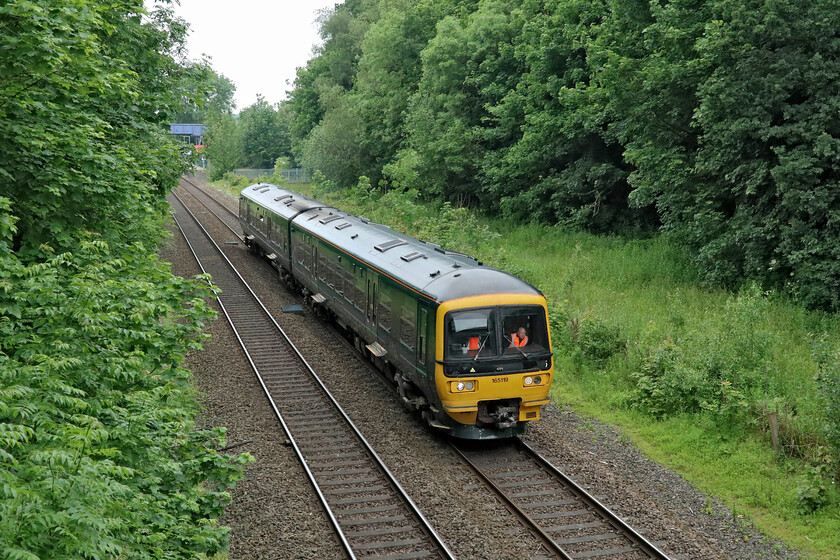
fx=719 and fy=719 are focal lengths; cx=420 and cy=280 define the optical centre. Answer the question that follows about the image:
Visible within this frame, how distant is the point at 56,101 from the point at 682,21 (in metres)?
17.6

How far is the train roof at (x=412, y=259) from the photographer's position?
12134mm

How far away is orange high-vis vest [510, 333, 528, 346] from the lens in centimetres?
1204

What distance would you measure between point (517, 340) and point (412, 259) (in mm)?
3163

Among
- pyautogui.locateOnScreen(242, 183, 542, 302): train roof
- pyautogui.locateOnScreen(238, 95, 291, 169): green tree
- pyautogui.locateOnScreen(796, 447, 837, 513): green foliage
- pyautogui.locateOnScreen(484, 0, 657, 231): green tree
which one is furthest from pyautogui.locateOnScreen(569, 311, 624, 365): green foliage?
pyautogui.locateOnScreen(238, 95, 291, 169): green tree

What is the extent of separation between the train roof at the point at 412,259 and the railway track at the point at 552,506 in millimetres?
2736

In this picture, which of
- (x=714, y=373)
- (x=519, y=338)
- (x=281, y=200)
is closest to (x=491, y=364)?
(x=519, y=338)

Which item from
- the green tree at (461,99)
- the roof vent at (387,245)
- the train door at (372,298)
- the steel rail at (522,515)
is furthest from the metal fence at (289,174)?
the steel rail at (522,515)

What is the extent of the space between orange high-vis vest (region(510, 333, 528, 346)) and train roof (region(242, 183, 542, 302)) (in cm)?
74

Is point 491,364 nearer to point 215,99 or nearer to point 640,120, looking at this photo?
point 640,120

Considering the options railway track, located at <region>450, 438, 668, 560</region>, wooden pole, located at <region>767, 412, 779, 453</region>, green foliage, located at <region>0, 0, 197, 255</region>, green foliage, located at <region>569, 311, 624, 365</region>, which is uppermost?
green foliage, located at <region>0, 0, 197, 255</region>

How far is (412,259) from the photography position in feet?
46.8

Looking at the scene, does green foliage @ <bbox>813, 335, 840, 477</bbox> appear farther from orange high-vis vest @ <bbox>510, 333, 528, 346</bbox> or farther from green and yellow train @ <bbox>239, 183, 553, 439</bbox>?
orange high-vis vest @ <bbox>510, 333, 528, 346</bbox>

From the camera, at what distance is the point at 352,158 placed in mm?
49250

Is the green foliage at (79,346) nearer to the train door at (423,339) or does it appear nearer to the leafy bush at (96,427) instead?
the leafy bush at (96,427)
